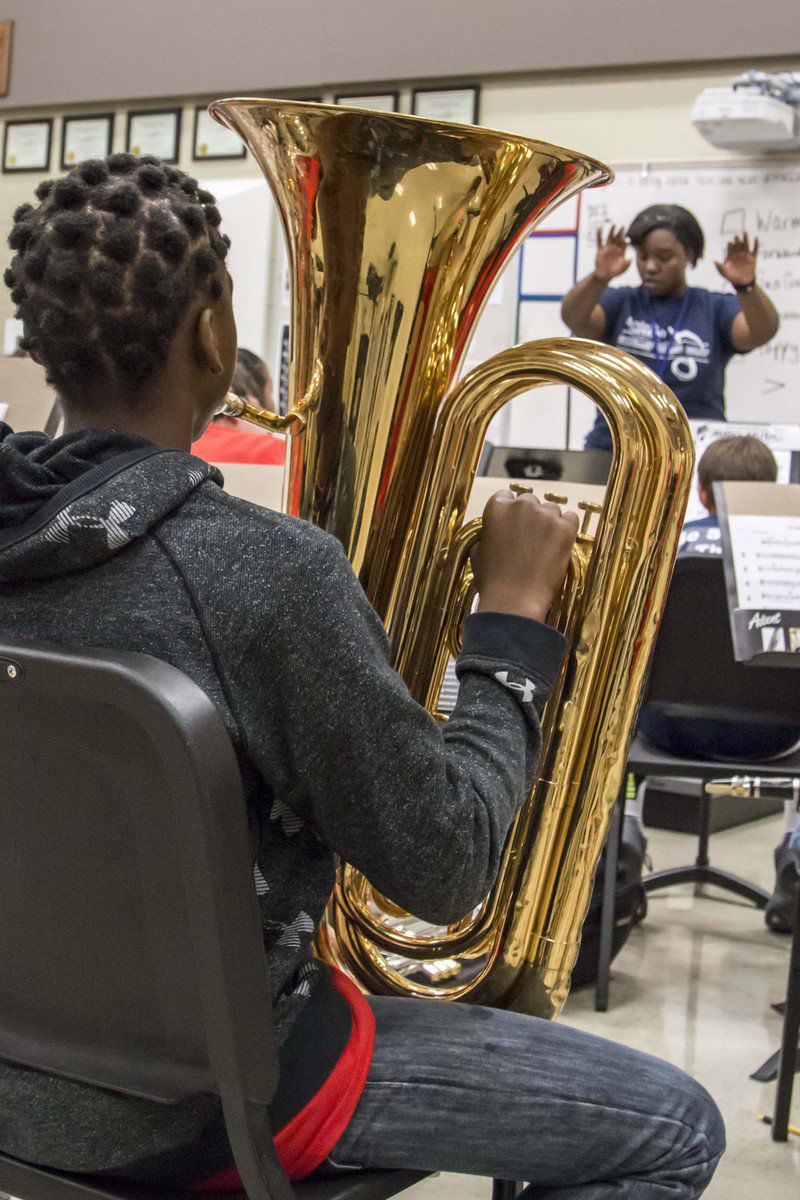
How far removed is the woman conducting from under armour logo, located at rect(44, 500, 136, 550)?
335 centimetres

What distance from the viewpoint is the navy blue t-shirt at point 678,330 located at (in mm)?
3943

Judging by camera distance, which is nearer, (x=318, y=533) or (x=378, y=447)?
(x=318, y=533)

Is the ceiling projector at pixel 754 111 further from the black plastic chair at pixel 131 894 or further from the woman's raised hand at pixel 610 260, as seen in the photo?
the black plastic chair at pixel 131 894

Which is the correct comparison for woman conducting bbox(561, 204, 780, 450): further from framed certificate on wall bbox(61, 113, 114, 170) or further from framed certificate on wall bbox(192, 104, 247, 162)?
framed certificate on wall bbox(61, 113, 114, 170)

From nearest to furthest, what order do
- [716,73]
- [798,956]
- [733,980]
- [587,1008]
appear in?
[798,956] < [587,1008] < [733,980] < [716,73]

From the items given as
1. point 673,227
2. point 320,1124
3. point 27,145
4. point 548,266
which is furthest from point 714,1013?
point 27,145

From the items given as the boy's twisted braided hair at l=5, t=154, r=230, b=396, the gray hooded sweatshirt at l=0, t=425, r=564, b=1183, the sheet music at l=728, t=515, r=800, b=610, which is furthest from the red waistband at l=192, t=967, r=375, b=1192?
the sheet music at l=728, t=515, r=800, b=610

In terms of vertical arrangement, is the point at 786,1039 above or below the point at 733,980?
above

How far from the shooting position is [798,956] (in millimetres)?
1777

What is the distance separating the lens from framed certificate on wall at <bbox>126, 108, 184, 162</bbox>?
538 cm

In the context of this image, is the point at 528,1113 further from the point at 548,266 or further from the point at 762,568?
the point at 548,266

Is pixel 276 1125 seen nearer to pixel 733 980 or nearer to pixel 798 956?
pixel 798 956

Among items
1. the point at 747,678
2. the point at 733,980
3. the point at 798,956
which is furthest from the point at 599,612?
the point at 733,980

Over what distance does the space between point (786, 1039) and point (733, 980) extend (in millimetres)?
630
